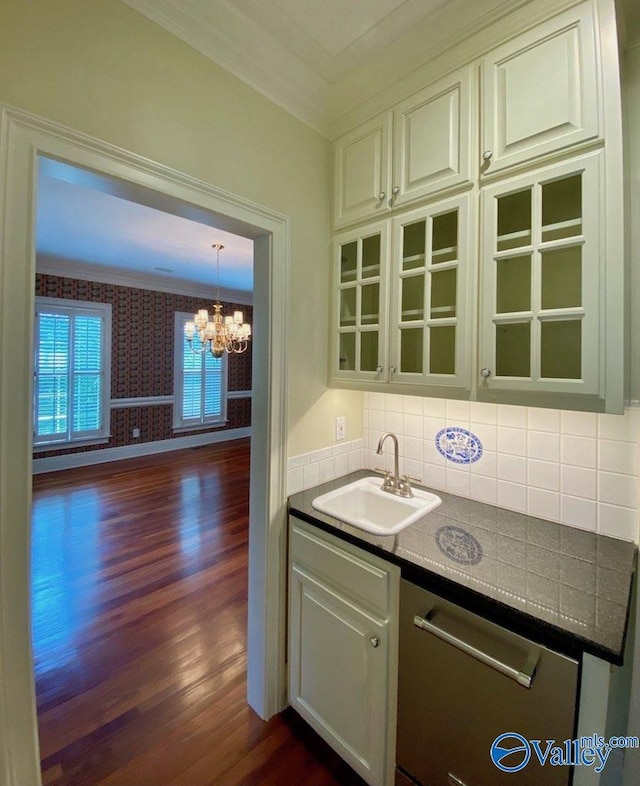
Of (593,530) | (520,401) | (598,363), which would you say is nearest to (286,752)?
(593,530)

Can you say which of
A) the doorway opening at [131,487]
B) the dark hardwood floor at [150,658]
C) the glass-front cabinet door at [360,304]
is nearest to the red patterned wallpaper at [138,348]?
the doorway opening at [131,487]

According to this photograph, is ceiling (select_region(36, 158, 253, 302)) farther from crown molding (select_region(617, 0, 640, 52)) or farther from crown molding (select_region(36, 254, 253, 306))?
crown molding (select_region(617, 0, 640, 52))

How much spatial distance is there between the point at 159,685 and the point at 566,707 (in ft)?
5.88

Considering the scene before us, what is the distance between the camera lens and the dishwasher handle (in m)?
0.85

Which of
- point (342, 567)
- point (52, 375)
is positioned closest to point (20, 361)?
point (342, 567)

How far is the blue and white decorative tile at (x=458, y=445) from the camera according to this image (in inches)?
62.0

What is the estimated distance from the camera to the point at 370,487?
175 cm

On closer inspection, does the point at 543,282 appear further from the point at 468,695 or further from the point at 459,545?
the point at 468,695

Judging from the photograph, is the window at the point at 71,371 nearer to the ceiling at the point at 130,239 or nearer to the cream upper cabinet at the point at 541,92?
the ceiling at the point at 130,239

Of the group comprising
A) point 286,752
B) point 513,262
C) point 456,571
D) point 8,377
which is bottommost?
point 286,752

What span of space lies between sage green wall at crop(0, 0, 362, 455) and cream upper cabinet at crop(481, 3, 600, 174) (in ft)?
2.60

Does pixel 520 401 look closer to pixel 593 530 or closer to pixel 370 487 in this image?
pixel 593 530

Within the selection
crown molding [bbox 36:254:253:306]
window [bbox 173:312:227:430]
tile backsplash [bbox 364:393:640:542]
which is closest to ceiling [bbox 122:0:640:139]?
tile backsplash [bbox 364:393:640:542]

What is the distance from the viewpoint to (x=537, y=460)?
4.60ft
